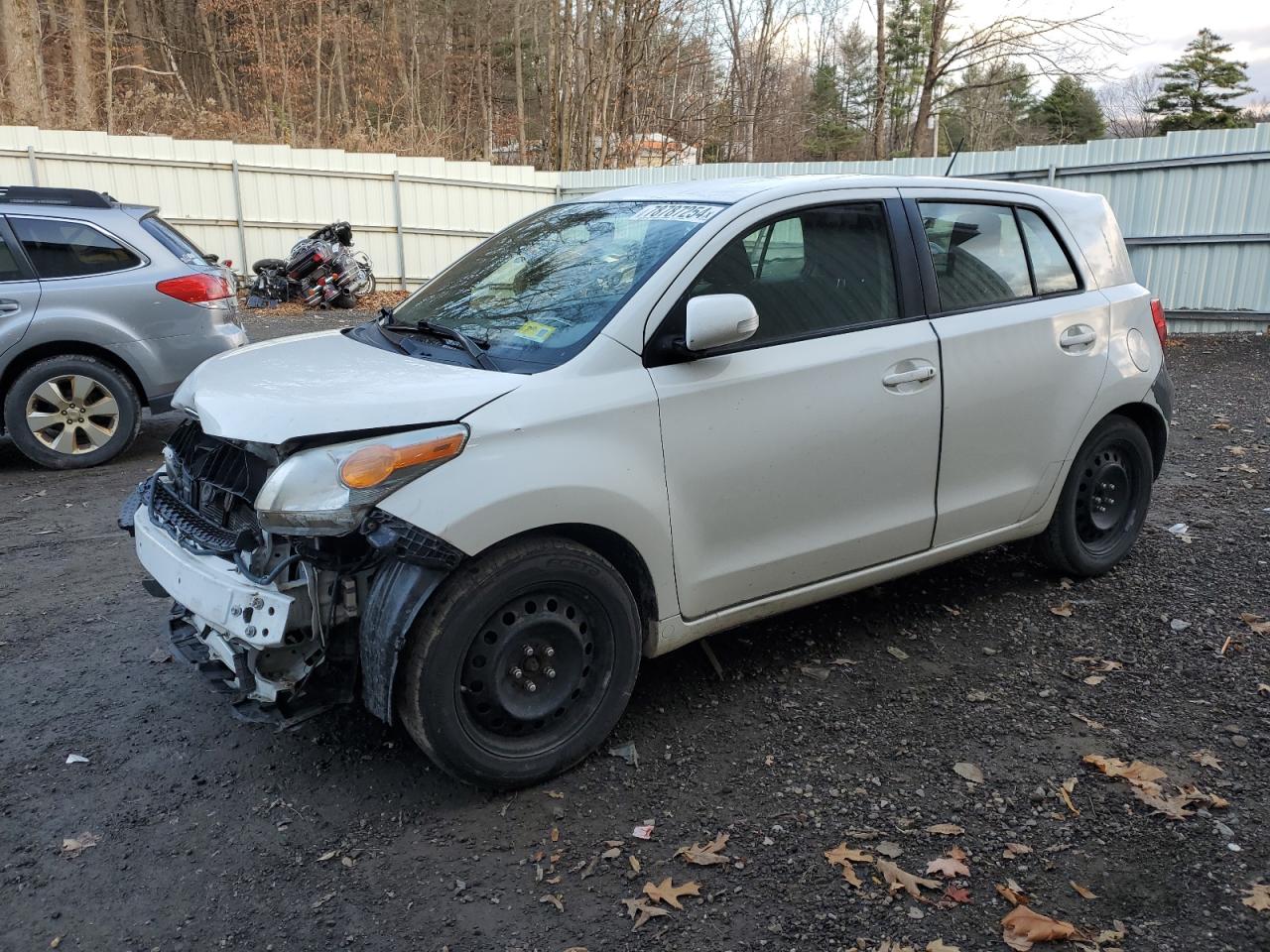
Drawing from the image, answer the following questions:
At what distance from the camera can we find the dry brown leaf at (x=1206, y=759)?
Answer: 132 inches

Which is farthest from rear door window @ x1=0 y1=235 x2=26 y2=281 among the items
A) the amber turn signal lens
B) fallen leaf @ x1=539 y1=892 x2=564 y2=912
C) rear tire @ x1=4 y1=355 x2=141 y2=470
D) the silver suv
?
fallen leaf @ x1=539 y1=892 x2=564 y2=912

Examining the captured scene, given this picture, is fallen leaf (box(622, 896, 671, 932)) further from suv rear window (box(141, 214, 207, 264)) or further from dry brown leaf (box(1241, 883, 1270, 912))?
suv rear window (box(141, 214, 207, 264))

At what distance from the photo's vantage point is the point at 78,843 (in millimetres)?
3000

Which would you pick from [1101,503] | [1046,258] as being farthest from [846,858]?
[1046,258]

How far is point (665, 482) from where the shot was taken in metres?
3.32

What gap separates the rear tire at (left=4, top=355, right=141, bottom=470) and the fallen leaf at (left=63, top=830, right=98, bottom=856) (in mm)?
4886

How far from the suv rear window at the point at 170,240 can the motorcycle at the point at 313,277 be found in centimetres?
885

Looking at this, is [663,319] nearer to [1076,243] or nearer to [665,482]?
[665,482]

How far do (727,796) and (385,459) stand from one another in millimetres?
1516

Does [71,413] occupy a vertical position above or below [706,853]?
above

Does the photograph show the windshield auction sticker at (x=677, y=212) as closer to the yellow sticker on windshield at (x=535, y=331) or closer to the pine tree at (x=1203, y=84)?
the yellow sticker on windshield at (x=535, y=331)

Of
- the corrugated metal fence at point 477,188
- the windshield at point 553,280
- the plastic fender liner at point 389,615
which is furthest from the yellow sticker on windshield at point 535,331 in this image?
the corrugated metal fence at point 477,188

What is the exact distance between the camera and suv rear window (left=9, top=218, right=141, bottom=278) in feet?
22.8

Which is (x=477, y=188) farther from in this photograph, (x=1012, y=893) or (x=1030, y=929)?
(x=1030, y=929)
